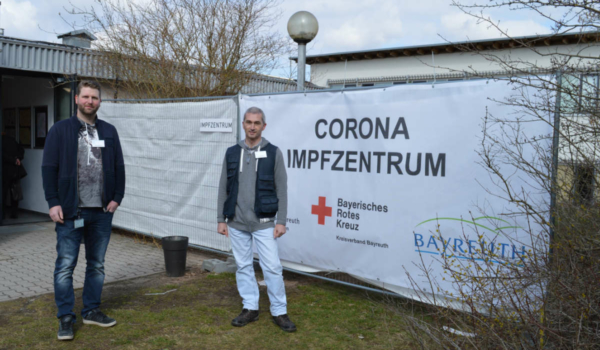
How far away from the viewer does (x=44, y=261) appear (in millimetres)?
7508

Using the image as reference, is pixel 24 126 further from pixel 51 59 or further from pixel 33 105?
pixel 51 59

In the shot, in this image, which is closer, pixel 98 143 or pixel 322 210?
pixel 98 143

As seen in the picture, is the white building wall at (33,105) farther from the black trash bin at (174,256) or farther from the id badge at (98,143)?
the id badge at (98,143)

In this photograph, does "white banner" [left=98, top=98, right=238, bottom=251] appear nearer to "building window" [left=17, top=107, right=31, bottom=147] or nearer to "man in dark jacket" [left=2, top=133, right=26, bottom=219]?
"man in dark jacket" [left=2, top=133, right=26, bottom=219]

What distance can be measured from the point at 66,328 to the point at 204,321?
1.20 meters

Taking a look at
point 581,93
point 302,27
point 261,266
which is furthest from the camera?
point 302,27

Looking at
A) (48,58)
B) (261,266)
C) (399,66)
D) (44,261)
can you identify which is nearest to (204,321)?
(261,266)

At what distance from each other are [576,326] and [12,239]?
345 inches

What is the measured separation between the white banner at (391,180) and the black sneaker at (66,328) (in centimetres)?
244

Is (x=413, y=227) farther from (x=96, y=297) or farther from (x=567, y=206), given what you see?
(x=96, y=297)

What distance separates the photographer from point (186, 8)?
37.7 feet

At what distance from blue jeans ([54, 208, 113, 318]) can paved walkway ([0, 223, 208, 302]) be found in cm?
147

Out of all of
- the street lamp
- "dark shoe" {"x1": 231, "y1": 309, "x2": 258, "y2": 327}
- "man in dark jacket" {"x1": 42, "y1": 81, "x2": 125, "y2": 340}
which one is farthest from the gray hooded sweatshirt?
the street lamp

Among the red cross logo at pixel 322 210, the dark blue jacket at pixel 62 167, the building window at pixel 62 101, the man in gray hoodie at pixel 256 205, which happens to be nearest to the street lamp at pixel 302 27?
the red cross logo at pixel 322 210
